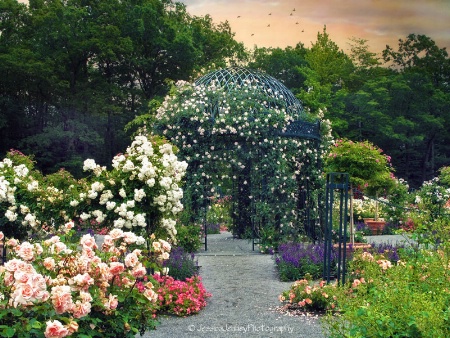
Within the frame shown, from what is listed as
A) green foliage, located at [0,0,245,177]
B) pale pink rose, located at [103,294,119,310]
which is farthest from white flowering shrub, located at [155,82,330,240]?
green foliage, located at [0,0,245,177]

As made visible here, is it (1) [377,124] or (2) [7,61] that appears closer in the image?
(2) [7,61]

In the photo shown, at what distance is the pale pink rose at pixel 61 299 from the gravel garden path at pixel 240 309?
89.6 inches

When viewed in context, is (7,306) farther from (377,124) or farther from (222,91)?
(377,124)

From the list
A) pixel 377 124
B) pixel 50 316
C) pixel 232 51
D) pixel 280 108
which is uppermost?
pixel 232 51

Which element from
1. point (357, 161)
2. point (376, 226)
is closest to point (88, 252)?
point (357, 161)

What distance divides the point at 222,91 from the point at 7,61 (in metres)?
14.1

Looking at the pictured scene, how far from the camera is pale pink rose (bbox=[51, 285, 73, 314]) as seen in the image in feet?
9.45

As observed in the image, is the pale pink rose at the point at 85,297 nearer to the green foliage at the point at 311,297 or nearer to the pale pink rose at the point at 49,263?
the pale pink rose at the point at 49,263

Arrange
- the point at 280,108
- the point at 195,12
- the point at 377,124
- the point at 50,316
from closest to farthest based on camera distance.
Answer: the point at 50,316
the point at 280,108
the point at 377,124
the point at 195,12

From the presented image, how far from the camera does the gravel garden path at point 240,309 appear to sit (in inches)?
206

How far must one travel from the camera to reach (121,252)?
3.74 metres

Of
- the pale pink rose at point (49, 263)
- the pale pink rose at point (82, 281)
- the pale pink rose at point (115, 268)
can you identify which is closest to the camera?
the pale pink rose at point (82, 281)

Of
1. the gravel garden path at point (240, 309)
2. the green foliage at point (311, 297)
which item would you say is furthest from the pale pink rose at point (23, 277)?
the green foliage at point (311, 297)

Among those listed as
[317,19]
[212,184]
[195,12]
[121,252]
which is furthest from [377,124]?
[121,252]
